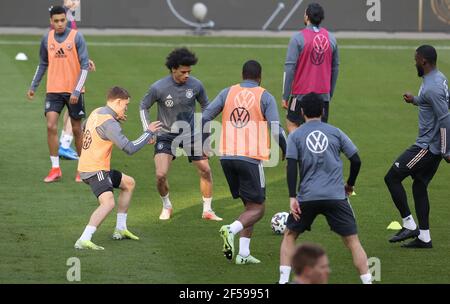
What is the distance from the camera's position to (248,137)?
13312mm

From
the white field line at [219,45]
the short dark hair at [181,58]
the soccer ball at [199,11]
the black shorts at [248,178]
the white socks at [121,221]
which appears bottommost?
the white socks at [121,221]

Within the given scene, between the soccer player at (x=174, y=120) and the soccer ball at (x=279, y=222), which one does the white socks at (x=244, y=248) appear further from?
the soccer player at (x=174, y=120)

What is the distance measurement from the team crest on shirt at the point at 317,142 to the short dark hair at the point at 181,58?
12.4 ft

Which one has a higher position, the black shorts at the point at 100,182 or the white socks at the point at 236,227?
the black shorts at the point at 100,182

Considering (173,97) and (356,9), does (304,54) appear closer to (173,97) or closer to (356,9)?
(173,97)

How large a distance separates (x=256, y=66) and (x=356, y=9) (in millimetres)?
22377

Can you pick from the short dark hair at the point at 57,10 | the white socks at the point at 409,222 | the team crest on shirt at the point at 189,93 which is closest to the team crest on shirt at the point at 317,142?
the white socks at the point at 409,222

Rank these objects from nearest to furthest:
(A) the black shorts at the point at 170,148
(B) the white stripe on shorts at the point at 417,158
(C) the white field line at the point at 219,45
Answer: (B) the white stripe on shorts at the point at 417,158, (A) the black shorts at the point at 170,148, (C) the white field line at the point at 219,45

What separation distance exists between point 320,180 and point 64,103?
7352 mm

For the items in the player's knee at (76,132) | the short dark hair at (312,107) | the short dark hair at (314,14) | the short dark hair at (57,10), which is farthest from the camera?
the player's knee at (76,132)

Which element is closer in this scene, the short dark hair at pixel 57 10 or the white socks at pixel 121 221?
the white socks at pixel 121 221

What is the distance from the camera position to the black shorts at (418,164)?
14.1 metres

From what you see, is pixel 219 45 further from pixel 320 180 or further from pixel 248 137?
pixel 320 180
